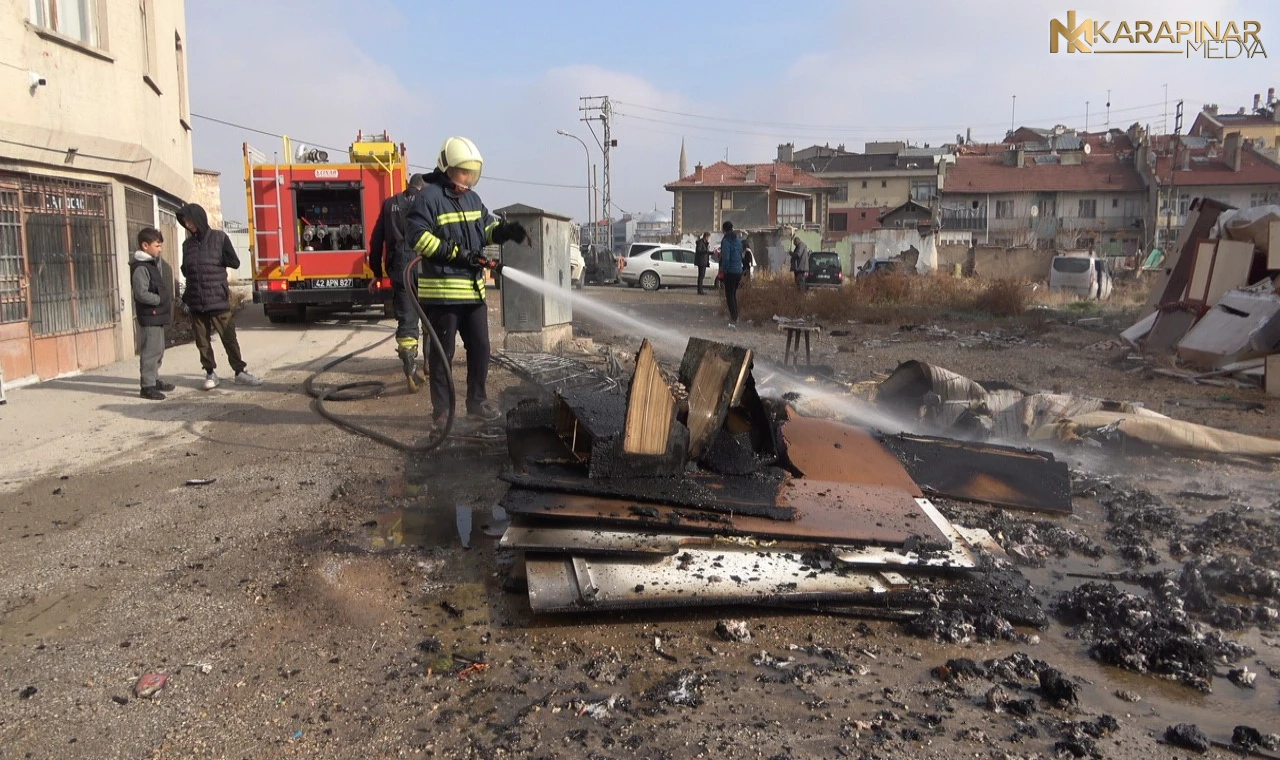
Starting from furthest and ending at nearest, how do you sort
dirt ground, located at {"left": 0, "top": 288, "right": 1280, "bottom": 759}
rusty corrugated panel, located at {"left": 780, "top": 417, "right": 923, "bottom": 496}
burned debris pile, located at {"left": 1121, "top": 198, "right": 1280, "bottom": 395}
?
burned debris pile, located at {"left": 1121, "top": 198, "right": 1280, "bottom": 395}
rusty corrugated panel, located at {"left": 780, "top": 417, "right": 923, "bottom": 496}
dirt ground, located at {"left": 0, "top": 288, "right": 1280, "bottom": 759}

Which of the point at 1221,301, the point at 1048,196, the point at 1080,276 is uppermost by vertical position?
the point at 1048,196

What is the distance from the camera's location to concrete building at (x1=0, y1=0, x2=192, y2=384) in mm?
8406

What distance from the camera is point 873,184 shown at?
2554 inches

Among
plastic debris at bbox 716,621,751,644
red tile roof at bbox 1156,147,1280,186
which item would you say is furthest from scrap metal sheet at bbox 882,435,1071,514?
red tile roof at bbox 1156,147,1280,186

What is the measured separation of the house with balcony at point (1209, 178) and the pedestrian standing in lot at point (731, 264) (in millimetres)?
48390

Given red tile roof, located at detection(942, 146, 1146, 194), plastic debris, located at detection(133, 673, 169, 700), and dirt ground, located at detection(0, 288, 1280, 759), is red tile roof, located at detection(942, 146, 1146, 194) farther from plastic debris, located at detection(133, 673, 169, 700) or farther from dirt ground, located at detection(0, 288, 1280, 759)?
plastic debris, located at detection(133, 673, 169, 700)

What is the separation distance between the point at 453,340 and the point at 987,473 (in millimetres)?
3556

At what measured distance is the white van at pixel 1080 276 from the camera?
87.5 ft

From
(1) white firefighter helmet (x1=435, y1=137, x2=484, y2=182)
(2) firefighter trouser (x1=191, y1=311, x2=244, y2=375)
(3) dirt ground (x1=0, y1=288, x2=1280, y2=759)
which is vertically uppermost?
(1) white firefighter helmet (x1=435, y1=137, x2=484, y2=182)

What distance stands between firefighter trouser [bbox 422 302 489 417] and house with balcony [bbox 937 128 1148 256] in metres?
54.6

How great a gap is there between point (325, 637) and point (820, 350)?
9938 millimetres

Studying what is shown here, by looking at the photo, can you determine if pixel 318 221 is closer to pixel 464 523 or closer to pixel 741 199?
pixel 464 523

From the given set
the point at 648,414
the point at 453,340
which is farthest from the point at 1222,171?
the point at 648,414

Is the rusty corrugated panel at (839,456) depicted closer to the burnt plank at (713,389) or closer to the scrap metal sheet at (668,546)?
the burnt plank at (713,389)
